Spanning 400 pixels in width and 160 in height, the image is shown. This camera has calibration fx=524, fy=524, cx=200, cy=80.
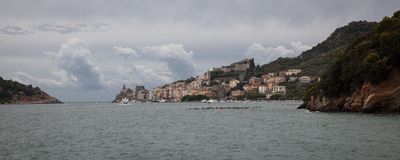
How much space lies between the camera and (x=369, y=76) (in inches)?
3248

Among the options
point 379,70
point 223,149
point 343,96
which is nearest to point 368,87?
point 379,70

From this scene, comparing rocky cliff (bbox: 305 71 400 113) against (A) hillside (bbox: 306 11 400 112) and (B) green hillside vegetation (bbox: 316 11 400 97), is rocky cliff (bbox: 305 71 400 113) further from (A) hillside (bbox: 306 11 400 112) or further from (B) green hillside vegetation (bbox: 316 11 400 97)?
(B) green hillside vegetation (bbox: 316 11 400 97)

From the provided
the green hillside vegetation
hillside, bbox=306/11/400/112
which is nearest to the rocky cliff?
hillside, bbox=306/11/400/112

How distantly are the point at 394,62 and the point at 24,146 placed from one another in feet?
193

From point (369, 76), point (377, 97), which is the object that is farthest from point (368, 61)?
point (377, 97)

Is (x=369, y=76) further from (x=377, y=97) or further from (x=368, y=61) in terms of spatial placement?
(x=377, y=97)

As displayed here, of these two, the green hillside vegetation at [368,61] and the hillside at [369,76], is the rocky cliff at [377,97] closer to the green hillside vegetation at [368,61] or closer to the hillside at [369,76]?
the hillside at [369,76]

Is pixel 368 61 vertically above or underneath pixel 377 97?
above

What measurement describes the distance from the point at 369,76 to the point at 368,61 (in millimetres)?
3230

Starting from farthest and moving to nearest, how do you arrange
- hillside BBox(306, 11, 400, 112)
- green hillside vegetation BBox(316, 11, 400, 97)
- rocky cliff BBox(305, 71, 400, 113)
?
green hillside vegetation BBox(316, 11, 400, 97), hillside BBox(306, 11, 400, 112), rocky cliff BBox(305, 71, 400, 113)

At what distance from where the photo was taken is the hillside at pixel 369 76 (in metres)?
80.6

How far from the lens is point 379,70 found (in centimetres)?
8088

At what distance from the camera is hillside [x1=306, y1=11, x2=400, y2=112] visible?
80.6 meters

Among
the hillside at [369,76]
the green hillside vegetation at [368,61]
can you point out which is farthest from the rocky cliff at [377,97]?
the green hillside vegetation at [368,61]
